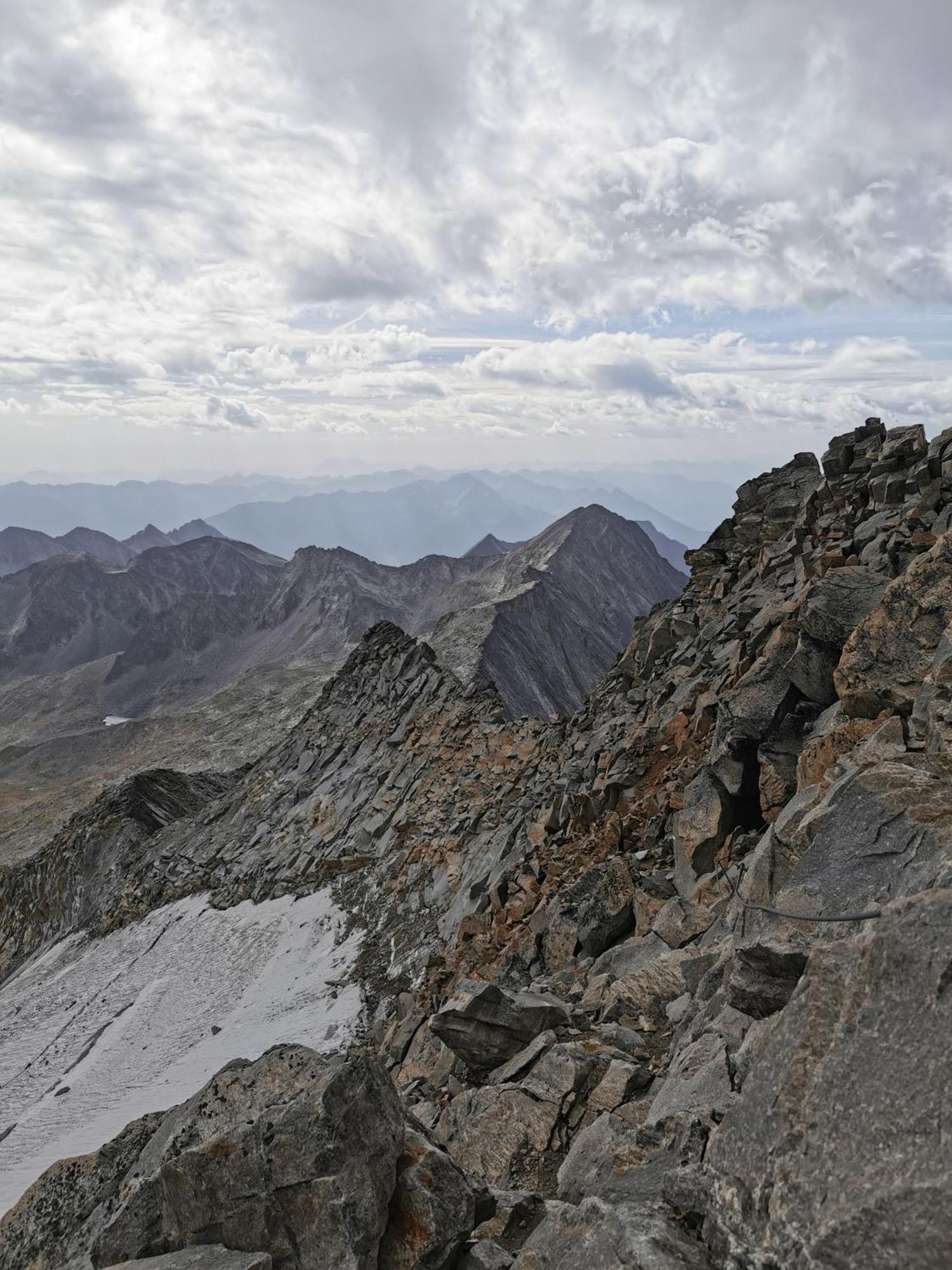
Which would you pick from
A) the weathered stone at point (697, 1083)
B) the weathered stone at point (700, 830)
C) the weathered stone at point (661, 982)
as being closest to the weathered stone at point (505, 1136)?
the weathered stone at point (697, 1083)

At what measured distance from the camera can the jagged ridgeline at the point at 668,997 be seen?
6.20 metres

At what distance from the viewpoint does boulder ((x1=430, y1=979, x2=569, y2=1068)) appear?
1356cm

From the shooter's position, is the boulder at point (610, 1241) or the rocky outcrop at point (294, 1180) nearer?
the boulder at point (610, 1241)

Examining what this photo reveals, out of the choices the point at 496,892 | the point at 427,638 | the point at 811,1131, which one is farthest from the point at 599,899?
the point at 427,638

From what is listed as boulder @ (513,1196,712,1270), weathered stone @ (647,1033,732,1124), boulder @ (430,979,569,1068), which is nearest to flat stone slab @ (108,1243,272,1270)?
boulder @ (513,1196,712,1270)

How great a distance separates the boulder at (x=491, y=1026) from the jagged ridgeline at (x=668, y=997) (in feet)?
0.19

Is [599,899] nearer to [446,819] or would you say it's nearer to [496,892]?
[496,892]

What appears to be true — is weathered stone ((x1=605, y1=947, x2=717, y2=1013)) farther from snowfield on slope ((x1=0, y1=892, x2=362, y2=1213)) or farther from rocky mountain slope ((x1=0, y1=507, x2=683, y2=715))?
rocky mountain slope ((x1=0, y1=507, x2=683, y2=715))

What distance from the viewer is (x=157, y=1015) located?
99.0 feet

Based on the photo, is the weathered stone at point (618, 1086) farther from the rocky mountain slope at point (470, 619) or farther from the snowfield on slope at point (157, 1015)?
the rocky mountain slope at point (470, 619)

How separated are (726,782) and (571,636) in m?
110

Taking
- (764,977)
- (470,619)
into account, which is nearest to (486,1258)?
(764,977)

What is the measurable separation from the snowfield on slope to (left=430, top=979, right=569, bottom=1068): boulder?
35.1 ft

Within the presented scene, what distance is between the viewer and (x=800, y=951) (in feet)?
28.9
